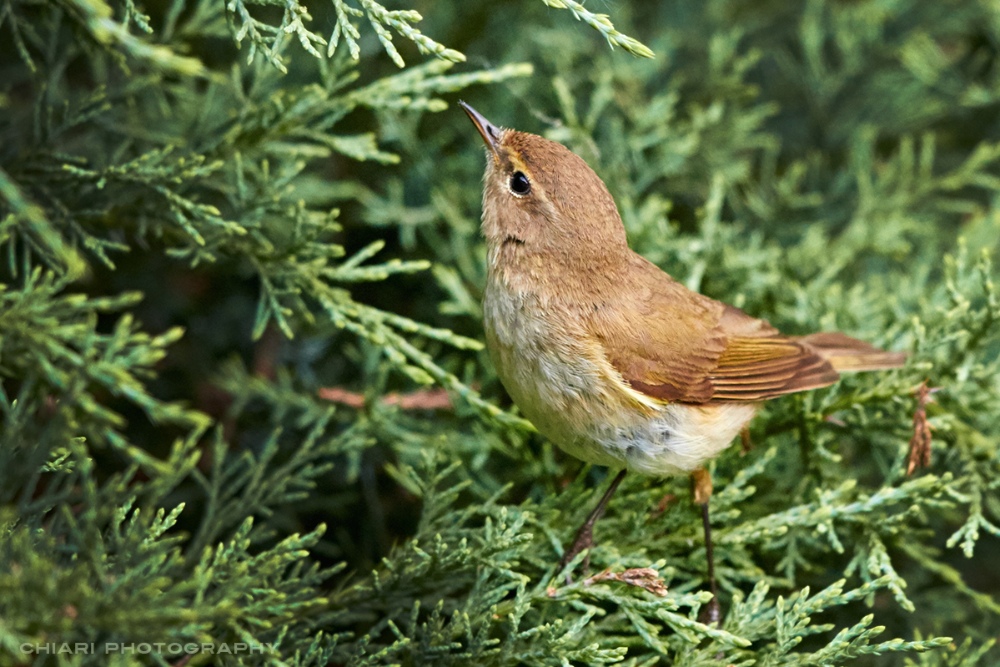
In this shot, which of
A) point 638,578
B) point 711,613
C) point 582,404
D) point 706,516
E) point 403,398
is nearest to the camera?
point 638,578

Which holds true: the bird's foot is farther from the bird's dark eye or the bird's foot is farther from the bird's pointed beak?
the bird's pointed beak

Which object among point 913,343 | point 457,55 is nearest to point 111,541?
point 457,55

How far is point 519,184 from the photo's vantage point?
2896mm

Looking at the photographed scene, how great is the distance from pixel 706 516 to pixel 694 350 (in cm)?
54

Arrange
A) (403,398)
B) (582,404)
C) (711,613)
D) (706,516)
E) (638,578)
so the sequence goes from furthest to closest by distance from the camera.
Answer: (403,398)
(711,613)
(706,516)
(582,404)
(638,578)

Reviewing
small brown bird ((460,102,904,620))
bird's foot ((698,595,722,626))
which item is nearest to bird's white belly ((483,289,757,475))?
small brown bird ((460,102,904,620))

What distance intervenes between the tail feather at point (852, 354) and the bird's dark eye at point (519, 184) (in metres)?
1.08

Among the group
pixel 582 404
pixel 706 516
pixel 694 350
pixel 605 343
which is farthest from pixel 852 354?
pixel 582 404

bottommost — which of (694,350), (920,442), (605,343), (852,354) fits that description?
(605,343)

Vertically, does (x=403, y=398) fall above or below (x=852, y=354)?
below

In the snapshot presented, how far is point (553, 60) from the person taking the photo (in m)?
3.83

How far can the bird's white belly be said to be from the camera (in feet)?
8.38

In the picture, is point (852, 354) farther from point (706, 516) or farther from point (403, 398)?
point (403, 398)

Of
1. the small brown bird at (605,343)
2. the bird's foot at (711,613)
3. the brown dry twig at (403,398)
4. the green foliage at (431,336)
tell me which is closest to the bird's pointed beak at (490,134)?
the small brown bird at (605,343)
